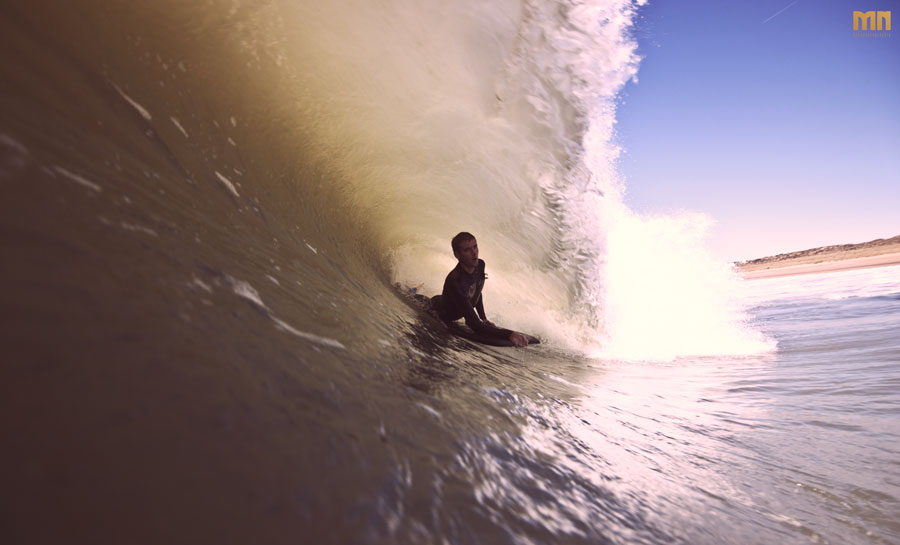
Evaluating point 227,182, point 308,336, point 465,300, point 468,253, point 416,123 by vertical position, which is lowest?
point 308,336

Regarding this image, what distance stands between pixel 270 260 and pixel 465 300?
8.59 feet

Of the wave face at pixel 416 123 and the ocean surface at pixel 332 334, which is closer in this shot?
the ocean surface at pixel 332 334

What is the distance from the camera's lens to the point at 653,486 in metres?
1.45

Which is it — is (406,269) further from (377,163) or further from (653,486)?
(653,486)

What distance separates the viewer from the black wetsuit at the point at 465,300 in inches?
163

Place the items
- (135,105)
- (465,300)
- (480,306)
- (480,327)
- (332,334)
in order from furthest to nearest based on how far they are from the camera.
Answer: (480,306) < (465,300) < (480,327) < (135,105) < (332,334)

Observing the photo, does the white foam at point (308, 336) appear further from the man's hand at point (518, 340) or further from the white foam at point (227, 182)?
the man's hand at point (518, 340)

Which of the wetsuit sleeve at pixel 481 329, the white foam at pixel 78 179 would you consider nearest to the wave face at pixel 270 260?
the white foam at pixel 78 179

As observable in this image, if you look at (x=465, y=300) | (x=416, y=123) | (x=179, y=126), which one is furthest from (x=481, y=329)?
(x=179, y=126)

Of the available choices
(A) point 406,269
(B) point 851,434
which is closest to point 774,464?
(B) point 851,434

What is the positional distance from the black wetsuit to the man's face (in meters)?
0.10

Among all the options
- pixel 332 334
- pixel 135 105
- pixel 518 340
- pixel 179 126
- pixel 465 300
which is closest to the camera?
pixel 332 334

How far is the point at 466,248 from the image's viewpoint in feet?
13.4

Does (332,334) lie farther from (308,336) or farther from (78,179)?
(78,179)
